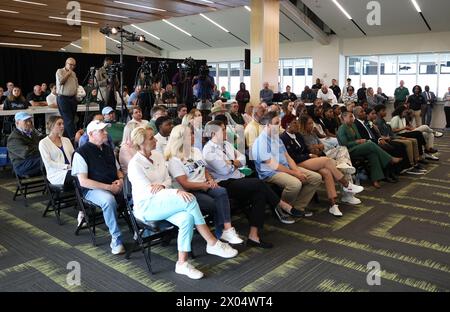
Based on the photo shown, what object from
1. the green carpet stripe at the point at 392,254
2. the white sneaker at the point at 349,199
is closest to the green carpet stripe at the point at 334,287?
the green carpet stripe at the point at 392,254

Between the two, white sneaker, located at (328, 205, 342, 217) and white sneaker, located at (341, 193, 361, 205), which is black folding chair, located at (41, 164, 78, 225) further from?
white sneaker, located at (341, 193, 361, 205)

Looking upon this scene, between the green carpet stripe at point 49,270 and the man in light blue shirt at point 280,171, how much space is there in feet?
6.67

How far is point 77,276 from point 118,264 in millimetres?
312

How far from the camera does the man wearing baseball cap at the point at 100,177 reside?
10.6 feet

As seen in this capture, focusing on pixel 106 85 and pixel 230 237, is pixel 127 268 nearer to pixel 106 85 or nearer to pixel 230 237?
pixel 230 237

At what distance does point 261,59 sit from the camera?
10.0 m

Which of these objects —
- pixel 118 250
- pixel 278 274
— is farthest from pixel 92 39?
pixel 278 274

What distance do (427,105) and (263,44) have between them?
622 cm

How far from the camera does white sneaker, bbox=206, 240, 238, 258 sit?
313 cm

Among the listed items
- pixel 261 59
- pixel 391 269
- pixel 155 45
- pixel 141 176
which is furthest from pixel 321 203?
pixel 155 45

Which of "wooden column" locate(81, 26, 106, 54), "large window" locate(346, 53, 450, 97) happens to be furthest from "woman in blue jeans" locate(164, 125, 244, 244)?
"wooden column" locate(81, 26, 106, 54)

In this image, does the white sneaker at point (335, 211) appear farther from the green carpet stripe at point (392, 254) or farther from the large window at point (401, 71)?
the large window at point (401, 71)

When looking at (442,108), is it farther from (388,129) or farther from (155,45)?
(155,45)

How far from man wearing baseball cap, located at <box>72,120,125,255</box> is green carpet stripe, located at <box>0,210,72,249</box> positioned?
0.46m
